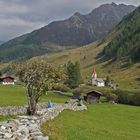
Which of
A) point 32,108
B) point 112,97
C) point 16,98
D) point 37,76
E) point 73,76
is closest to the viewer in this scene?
point 32,108

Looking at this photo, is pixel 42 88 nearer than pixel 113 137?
No

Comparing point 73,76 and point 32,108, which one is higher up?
point 73,76

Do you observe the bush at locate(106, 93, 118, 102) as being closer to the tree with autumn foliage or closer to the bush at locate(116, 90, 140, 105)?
the bush at locate(116, 90, 140, 105)

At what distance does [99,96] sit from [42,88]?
6526 cm

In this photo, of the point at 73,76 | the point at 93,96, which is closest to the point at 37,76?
the point at 93,96

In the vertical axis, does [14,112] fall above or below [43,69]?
below

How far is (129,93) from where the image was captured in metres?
122

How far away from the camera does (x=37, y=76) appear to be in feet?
205

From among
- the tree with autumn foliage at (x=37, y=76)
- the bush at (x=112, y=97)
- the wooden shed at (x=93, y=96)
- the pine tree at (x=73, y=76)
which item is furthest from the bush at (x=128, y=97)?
the pine tree at (x=73, y=76)

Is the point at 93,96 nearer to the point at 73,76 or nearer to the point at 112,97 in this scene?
the point at 112,97

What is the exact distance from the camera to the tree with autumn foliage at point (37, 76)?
59781 millimetres

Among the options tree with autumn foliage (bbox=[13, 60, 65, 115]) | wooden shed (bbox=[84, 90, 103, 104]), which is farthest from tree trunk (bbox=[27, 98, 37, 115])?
wooden shed (bbox=[84, 90, 103, 104])

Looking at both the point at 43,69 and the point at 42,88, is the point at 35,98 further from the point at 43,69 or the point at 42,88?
the point at 43,69

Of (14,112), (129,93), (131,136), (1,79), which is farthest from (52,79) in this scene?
(1,79)
